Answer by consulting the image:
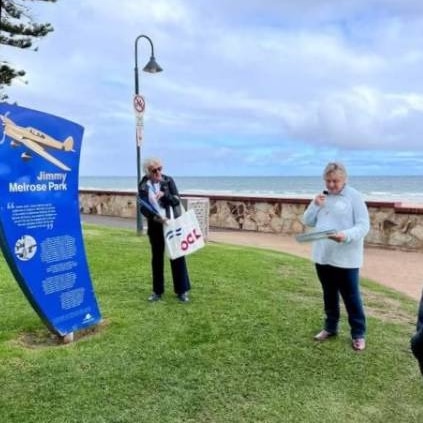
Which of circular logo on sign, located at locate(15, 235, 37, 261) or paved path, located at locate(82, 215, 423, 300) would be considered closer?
circular logo on sign, located at locate(15, 235, 37, 261)

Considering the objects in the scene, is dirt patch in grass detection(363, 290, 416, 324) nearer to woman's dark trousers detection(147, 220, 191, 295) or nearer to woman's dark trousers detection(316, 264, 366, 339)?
woman's dark trousers detection(316, 264, 366, 339)

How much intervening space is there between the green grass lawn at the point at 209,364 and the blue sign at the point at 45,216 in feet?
1.12

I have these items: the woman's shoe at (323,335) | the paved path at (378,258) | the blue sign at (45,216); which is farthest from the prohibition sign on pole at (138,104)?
the woman's shoe at (323,335)

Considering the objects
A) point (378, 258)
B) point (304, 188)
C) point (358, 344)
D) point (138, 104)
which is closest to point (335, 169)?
point (358, 344)

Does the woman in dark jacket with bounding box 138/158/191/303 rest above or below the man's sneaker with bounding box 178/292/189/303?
above

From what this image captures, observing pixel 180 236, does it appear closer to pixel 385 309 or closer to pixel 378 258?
pixel 385 309

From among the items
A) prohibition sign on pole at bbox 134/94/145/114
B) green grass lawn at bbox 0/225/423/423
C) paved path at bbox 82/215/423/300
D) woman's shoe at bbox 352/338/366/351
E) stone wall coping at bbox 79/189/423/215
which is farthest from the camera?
stone wall coping at bbox 79/189/423/215

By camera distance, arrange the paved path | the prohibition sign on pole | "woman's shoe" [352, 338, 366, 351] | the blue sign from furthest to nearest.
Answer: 1. the prohibition sign on pole
2. the paved path
3. "woman's shoe" [352, 338, 366, 351]
4. the blue sign

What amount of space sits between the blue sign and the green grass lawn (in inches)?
13.4

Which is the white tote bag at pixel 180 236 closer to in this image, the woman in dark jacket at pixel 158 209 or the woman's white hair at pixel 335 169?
the woman in dark jacket at pixel 158 209

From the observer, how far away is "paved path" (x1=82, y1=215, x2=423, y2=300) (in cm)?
802

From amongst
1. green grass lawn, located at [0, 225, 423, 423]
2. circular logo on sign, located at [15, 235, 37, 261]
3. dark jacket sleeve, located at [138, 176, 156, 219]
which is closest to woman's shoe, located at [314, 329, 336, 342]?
green grass lawn, located at [0, 225, 423, 423]

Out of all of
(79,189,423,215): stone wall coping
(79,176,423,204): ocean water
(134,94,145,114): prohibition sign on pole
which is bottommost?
(79,176,423,204): ocean water

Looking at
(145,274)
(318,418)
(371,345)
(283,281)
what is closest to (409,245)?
(283,281)
